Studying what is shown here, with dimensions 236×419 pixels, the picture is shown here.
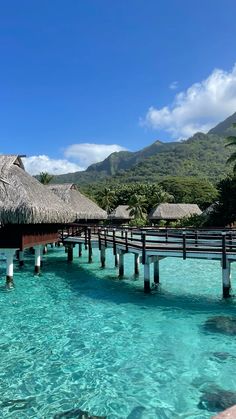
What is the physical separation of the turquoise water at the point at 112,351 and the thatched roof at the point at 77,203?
49.5 feet

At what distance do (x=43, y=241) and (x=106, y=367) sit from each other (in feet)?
40.4

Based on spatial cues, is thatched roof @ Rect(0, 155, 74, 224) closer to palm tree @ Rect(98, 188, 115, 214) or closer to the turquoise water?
the turquoise water

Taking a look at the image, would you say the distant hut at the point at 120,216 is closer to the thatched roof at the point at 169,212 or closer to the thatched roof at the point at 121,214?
the thatched roof at the point at 121,214

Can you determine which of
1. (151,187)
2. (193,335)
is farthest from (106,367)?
(151,187)

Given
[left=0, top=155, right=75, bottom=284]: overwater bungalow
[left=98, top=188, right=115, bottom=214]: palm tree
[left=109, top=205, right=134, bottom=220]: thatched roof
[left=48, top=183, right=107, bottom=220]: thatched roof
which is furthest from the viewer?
[left=98, top=188, right=115, bottom=214]: palm tree

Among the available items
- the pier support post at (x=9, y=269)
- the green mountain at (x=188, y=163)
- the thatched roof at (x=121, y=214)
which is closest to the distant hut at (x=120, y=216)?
the thatched roof at (x=121, y=214)

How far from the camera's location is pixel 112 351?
898 centimetres

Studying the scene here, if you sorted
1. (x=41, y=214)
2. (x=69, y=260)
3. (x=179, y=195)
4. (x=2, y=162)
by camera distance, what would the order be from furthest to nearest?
(x=179, y=195) < (x=69, y=260) < (x=2, y=162) < (x=41, y=214)

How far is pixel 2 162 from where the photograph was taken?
62.4ft

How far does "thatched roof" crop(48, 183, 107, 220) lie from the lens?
31.0 metres

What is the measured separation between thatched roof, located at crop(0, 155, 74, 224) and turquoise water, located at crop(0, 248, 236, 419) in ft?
9.87

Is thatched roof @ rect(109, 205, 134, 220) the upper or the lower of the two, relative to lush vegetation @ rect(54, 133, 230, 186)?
lower

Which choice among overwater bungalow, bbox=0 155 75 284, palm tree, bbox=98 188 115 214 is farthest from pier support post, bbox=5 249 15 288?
palm tree, bbox=98 188 115 214

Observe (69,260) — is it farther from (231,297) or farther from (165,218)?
(165,218)
